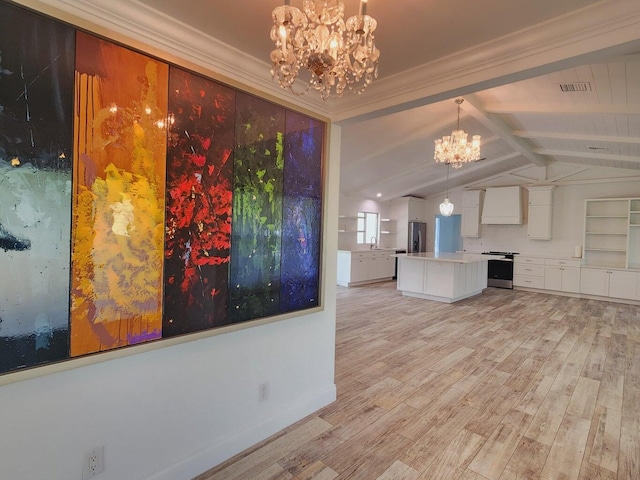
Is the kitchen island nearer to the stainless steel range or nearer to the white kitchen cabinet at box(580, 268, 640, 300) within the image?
the stainless steel range

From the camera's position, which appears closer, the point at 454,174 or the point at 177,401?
the point at 177,401

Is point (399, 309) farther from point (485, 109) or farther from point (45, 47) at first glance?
point (45, 47)

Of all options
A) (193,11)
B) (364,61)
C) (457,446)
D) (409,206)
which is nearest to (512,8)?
(364,61)

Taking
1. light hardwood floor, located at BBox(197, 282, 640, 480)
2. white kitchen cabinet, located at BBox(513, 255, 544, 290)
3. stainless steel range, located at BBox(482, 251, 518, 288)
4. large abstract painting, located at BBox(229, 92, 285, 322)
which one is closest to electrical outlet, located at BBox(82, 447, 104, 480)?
light hardwood floor, located at BBox(197, 282, 640, 480)

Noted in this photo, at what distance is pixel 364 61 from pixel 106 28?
3.93 feet

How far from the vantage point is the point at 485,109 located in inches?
184

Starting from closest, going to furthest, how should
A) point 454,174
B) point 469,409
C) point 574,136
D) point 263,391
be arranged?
1. point 263,391
2. point 469,409
3. point 574,136
4. point 454,174

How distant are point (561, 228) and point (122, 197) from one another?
31.9ft

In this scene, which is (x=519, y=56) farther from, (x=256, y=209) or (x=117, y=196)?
(x=117, y=196)

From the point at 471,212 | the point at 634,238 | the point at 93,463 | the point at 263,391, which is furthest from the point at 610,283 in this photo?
the point at 93,463

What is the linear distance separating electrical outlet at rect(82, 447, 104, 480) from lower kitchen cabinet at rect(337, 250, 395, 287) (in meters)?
6.92

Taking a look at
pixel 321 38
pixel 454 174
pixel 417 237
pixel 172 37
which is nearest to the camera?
pixel 321 38

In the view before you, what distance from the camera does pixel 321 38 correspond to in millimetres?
1141

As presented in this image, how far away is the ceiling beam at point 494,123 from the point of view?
4349mm
